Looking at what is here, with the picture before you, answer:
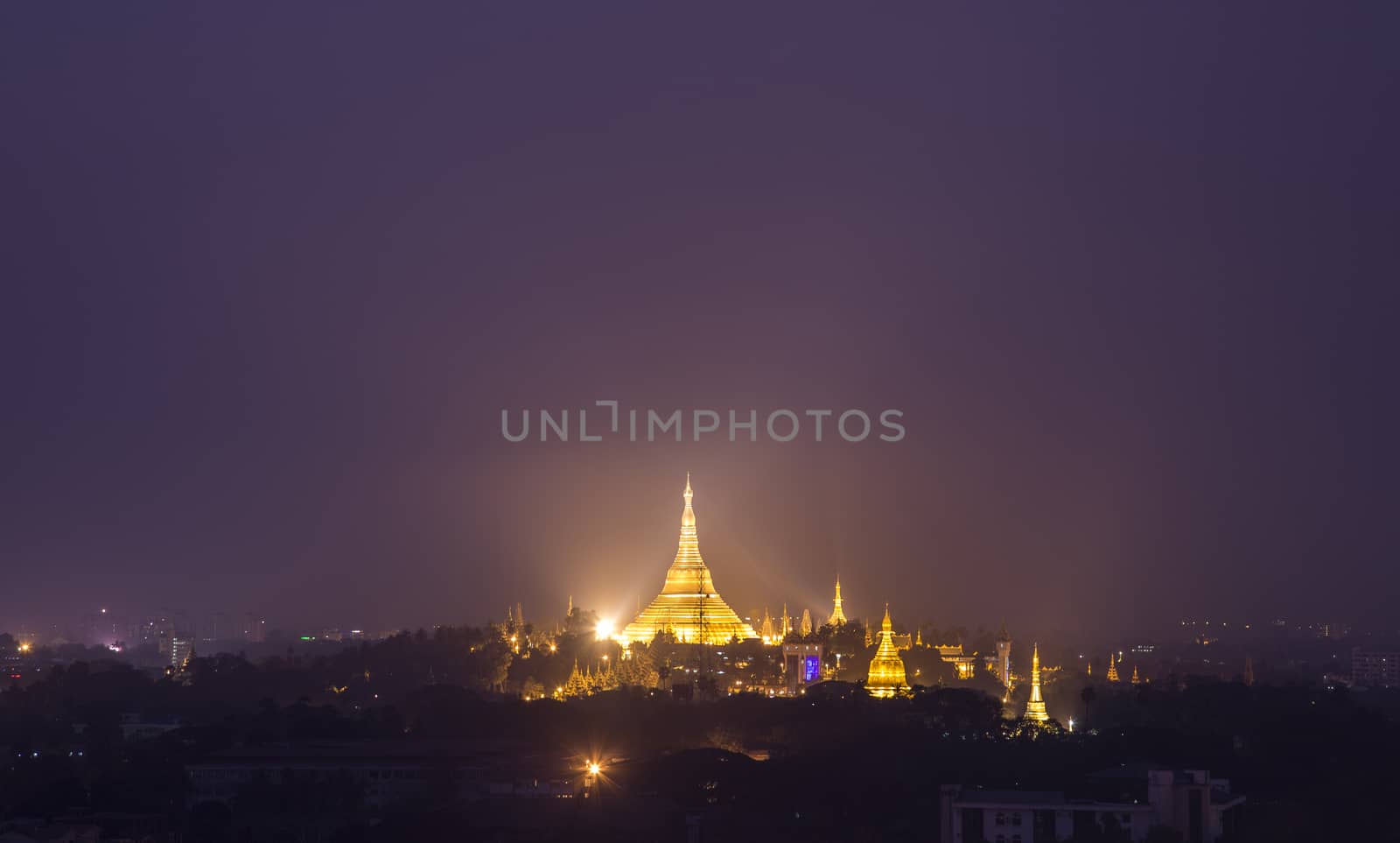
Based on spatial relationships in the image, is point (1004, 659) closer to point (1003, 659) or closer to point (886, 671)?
point (1003, 659)

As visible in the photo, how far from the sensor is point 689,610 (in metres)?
Result: 107

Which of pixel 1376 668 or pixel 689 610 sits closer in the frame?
pixel 689 610

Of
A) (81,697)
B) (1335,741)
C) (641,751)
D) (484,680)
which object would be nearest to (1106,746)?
(1335,741)

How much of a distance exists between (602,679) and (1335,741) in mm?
27524

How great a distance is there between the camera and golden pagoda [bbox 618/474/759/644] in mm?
105438

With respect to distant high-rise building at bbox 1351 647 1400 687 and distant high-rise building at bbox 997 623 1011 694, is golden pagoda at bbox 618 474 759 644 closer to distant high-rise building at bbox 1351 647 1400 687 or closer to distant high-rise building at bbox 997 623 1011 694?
distant high-rise building at bbox 997 623 1011 694

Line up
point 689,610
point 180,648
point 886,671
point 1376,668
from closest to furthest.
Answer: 1. point 886,671
2. point 689,610
3. point 1376,668
4. point 180,648

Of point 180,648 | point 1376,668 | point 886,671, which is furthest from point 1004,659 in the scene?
point 180,648

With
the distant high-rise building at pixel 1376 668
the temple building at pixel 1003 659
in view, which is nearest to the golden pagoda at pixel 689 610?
the temple building at pixel 1003 659

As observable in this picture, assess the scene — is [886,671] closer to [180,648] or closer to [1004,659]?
[1004,659]

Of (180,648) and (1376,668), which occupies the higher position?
(180,648)

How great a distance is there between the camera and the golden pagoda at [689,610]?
105438mm

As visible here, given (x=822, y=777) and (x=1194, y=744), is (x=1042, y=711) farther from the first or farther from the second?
(x=822, y=777)

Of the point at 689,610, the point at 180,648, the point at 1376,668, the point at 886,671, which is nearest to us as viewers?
the point at 886,671
